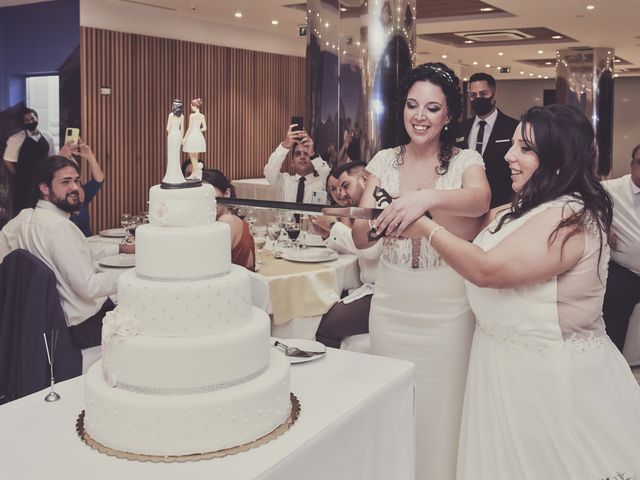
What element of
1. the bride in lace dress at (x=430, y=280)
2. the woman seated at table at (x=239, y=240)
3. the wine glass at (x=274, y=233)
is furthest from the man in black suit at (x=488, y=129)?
the bride in lace dress at (x=430, y=280)

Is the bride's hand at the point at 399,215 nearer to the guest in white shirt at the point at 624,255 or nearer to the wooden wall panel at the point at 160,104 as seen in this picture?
the guest in white shirt at the point at 624,255

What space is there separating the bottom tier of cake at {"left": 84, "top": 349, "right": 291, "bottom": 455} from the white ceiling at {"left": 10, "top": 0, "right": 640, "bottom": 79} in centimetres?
796

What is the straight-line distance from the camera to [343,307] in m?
4.02

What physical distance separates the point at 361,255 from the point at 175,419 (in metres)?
2.60

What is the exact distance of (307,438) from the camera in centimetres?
180

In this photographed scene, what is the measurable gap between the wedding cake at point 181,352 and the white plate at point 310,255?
263cm

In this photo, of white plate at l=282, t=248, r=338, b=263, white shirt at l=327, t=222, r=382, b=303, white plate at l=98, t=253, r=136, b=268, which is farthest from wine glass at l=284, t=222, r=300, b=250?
white plate at l=98, t=253, r=136, b=268

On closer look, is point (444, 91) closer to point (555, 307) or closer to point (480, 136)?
Answer: point (555, 307)

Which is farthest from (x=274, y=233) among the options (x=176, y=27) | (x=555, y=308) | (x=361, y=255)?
(x=176, y=27)

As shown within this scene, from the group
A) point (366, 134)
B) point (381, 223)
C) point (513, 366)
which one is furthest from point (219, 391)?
point (366, 134)

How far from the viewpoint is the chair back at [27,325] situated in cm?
320

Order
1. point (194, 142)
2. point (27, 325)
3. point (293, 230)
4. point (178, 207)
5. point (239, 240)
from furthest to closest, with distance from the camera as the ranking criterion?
point (293, 230) < point (239, 240) < point (27, 325) < point (194, 142) < point (178, 207)

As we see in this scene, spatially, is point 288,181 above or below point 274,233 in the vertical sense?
above

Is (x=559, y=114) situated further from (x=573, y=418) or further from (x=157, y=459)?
(x=157, y=459)
